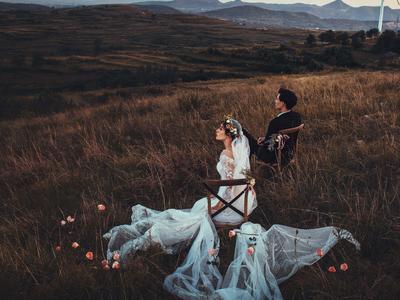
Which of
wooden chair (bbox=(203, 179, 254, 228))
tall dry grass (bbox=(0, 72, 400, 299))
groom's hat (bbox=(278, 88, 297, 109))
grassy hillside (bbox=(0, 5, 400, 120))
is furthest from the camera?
grassy hillside (bbox=(0, 5, 400, 120))

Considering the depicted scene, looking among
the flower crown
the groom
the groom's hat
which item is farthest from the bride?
the groom's hat

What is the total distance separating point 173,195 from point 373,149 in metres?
2.80

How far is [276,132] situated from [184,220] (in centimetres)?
192

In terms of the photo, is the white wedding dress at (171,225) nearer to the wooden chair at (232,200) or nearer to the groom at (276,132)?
the wooden chair at (232,200)

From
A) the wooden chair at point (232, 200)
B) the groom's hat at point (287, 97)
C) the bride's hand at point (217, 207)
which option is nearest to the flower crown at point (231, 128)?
the wooden chair at point (232, 200)

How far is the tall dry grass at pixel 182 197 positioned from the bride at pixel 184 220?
0.50 ft

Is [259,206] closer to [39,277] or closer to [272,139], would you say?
[272,139]

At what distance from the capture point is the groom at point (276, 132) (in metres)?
5.14

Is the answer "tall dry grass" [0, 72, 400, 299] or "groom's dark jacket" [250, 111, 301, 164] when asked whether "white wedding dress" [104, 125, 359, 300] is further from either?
"groom's dark jacket" [250, 111, 301, 164]

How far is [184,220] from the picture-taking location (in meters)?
4.12

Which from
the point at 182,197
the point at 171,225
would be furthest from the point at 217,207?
the point at 182,197

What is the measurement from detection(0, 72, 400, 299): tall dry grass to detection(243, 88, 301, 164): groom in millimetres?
261

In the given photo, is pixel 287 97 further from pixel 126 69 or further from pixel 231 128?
pixel 126 69

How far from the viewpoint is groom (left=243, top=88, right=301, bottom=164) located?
5.14 metres
